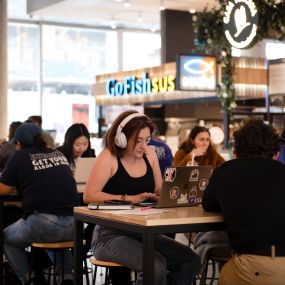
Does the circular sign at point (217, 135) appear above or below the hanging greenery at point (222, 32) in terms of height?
below

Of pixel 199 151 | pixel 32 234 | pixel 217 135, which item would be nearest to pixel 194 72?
pixel 217 135

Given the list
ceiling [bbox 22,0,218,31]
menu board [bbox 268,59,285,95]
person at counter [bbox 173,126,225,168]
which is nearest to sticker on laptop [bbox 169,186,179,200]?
person at counter [bbox 173,126,225,168]

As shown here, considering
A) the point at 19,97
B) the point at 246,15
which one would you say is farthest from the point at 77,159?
the point at 19,97

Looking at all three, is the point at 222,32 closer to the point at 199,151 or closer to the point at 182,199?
the point at 199,151

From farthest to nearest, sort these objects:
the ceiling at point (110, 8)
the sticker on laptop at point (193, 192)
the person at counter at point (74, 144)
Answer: the ceiling at point (110, 8) < the person at counter at point (74, 144) < the sticker on laptop at point (193, 192)

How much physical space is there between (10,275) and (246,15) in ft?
12.2

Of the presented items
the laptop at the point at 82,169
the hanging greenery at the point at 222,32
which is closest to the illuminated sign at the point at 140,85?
the hanging greenery at the point at 222,32

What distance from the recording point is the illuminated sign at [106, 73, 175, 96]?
13.6 meters

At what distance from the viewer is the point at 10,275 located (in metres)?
6.03

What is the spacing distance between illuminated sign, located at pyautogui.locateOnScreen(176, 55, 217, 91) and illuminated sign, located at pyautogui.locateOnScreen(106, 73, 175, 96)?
113 cm

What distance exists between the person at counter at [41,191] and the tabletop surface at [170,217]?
115cm

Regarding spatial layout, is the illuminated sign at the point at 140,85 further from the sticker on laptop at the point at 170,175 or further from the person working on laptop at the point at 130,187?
the sticker on laptop at the point at 170,175

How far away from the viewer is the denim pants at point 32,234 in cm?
501

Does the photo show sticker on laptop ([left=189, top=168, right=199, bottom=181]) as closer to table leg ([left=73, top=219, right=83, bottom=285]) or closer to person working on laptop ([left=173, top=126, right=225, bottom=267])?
table leg ([left=73, top=219, right=83, bottom=285])
